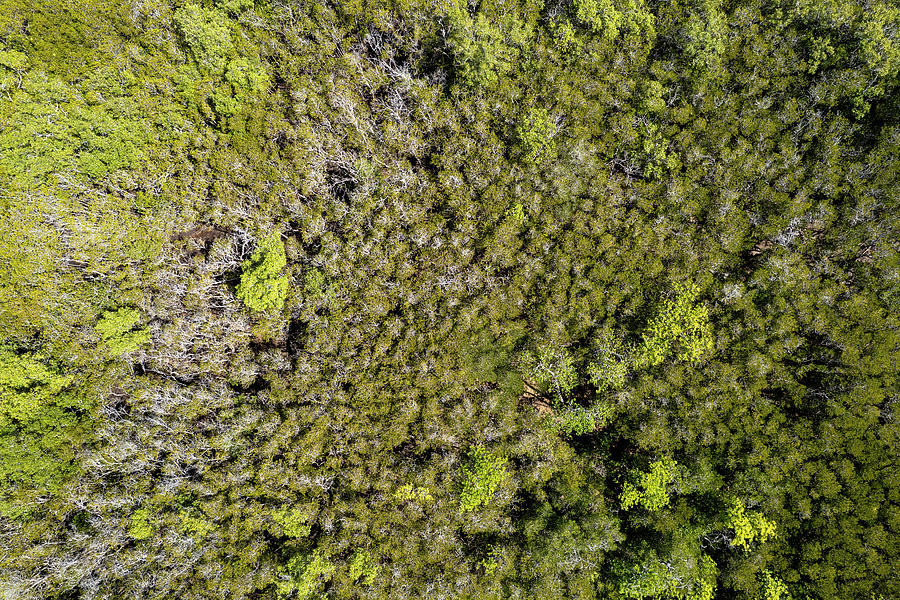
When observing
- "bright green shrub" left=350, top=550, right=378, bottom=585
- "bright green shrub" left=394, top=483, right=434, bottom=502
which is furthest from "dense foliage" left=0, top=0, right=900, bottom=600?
"bright green shrub" left=394, top=483, right=434, bottom=502

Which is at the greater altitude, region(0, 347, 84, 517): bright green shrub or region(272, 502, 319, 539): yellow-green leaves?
region(272, 502, 319, 539): yellow-green leaves

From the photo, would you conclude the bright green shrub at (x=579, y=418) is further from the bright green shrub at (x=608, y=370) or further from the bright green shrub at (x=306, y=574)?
the bright green shrub at (x=306, y=574)

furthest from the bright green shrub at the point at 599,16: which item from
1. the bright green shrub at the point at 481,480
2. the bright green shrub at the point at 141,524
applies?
the bright green shrub at the point at 141,524

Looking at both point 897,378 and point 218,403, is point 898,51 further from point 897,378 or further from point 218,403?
point 218,403

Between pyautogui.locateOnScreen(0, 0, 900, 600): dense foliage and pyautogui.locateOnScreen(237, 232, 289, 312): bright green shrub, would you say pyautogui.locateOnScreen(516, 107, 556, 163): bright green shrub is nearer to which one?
pyautogui.locateOnScreen(0, 0, 900, 600): dense foliage

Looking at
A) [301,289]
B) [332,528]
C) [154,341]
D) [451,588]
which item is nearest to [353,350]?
[301,289]

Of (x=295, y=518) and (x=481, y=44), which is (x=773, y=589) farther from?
(x=481, y=44)
